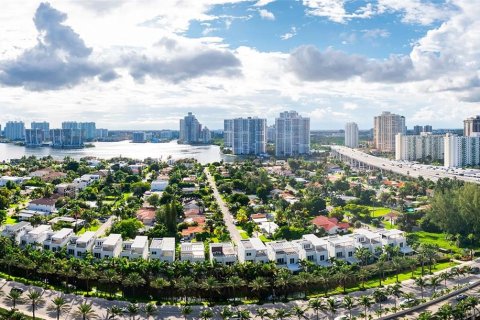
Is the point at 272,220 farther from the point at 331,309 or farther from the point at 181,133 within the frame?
the point at 181,133

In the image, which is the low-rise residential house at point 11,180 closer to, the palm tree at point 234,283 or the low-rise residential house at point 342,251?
the palm tree at point 234,283

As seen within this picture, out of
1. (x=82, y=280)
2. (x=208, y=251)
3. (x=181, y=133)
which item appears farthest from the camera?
(x=181, y=133)

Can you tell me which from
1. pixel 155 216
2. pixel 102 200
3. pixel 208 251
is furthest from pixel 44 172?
pixel 208 251

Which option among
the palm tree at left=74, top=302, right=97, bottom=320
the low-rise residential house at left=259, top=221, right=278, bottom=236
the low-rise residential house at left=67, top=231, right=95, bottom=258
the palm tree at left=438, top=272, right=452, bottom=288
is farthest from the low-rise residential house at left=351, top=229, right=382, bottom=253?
the low-rise residential house at left=67, top=231, right=95, bottom=258

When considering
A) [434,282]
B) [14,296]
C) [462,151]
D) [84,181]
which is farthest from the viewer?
[462,151]

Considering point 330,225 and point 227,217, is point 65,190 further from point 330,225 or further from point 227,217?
point 330,225

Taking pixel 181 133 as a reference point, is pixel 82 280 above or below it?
below

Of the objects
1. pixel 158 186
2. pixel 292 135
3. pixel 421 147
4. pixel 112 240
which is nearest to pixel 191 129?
pixel 292 135
